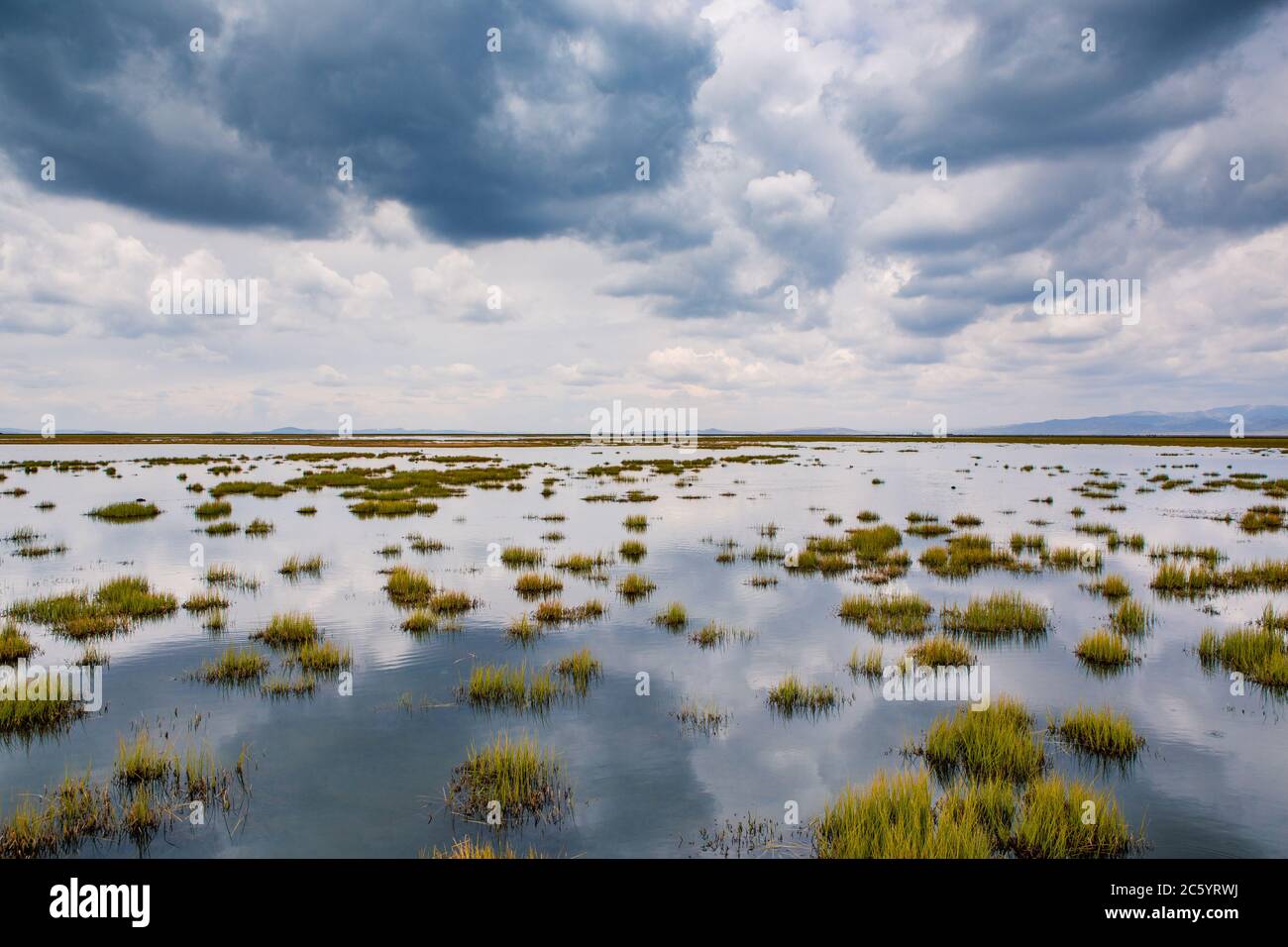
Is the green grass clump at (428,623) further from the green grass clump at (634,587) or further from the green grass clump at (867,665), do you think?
the green grass clump at (867,665)

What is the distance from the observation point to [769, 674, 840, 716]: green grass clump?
11133 mm

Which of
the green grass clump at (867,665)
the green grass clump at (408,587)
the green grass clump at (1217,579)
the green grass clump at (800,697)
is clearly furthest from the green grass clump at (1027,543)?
the green grass clump at (408,587)

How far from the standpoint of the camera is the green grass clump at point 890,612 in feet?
51.4

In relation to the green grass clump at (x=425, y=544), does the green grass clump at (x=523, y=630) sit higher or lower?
lower

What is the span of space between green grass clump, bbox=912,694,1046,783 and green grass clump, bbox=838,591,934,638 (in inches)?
215

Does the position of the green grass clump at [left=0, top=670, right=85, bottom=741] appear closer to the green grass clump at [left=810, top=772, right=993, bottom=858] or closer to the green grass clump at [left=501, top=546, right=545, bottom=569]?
the green grass clump at [left=810, top=772, right=993, bottom=858]

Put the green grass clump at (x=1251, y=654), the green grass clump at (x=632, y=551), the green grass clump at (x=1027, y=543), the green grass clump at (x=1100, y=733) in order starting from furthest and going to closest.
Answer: the green grass clump at (x=1027, y=543)
the green grass clump at (x=632, y=551)
the green grass clump at (x=1251, y=654)
the green grass clump at (x=1100, y=733)

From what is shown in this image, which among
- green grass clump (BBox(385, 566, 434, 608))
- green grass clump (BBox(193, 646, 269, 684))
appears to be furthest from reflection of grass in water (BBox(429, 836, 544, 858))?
green grass clump (BBox(385, 566, 434, 608))

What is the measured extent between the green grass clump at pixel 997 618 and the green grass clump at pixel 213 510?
36.5 m

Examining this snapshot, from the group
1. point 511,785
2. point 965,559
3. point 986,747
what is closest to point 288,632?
point 511,785
